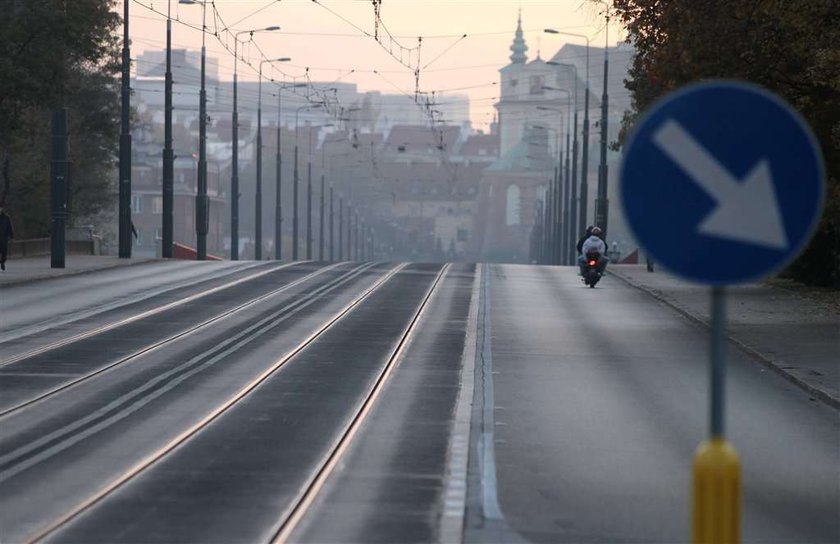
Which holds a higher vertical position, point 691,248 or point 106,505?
point 691,248

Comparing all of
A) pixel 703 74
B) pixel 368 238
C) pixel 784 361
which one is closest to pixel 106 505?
pixel 784 361

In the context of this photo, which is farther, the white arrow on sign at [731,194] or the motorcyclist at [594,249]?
the motorcyclist at [594,249]

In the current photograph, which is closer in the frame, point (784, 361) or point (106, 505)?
point (106, 505)

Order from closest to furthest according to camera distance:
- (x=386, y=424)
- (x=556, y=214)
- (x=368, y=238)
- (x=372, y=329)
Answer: (x=386, y=424) → (x=372, y=329) → (x=556, y=214) → (x=368, y=238)

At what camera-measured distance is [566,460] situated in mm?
12906

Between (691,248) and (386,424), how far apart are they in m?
9.33

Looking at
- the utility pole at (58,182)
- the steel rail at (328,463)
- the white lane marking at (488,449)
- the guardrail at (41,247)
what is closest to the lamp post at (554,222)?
the guardrail at (41,247)

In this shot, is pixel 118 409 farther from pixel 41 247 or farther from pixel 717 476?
pixel 41 247

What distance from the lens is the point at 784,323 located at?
28938 millimetres

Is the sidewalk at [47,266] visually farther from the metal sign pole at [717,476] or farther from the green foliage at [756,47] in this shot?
the metal sign pole at [717,476]

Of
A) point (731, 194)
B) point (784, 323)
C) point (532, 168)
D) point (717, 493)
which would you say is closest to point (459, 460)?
point (717, 493)

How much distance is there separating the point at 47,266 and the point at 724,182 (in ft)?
141

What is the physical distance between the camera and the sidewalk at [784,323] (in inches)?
790

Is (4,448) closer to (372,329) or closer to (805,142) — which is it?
(805,142)
